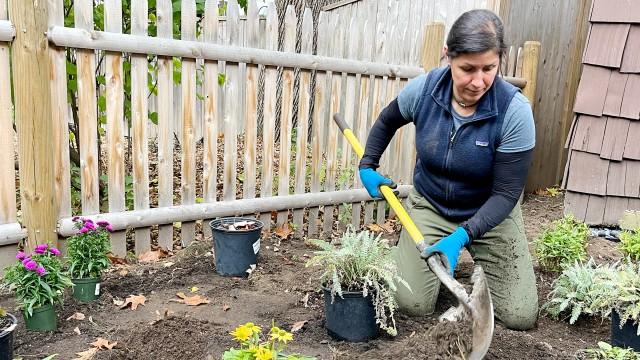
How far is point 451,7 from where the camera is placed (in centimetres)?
575

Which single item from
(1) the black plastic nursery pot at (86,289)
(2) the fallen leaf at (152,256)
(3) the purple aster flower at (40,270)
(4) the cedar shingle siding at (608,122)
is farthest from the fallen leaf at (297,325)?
(4) the cedar shingle siding at (608,122)

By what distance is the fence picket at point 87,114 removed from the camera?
10.4ft

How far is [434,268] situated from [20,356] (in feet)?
6.11

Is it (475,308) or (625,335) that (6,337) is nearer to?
(475,308)

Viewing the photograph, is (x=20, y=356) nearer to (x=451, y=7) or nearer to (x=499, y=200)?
(x=499, y=200)

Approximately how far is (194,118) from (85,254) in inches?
49.7

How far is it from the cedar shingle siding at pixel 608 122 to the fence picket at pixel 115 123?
387 centimetres

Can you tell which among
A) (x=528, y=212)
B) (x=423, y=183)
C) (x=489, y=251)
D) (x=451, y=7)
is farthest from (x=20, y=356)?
(x=451, y=7)

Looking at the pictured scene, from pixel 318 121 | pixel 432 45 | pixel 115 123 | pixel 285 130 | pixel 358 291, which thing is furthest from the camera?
pixel 432 45

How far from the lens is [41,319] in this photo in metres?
2.54

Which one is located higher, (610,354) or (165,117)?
(165,117)

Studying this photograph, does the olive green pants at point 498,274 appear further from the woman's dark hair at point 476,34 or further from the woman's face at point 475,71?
the woman's dark hair at point 476,34

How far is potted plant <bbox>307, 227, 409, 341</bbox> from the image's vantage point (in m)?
2.51

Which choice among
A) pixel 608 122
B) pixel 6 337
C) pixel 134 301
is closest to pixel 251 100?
pixel 134 301
